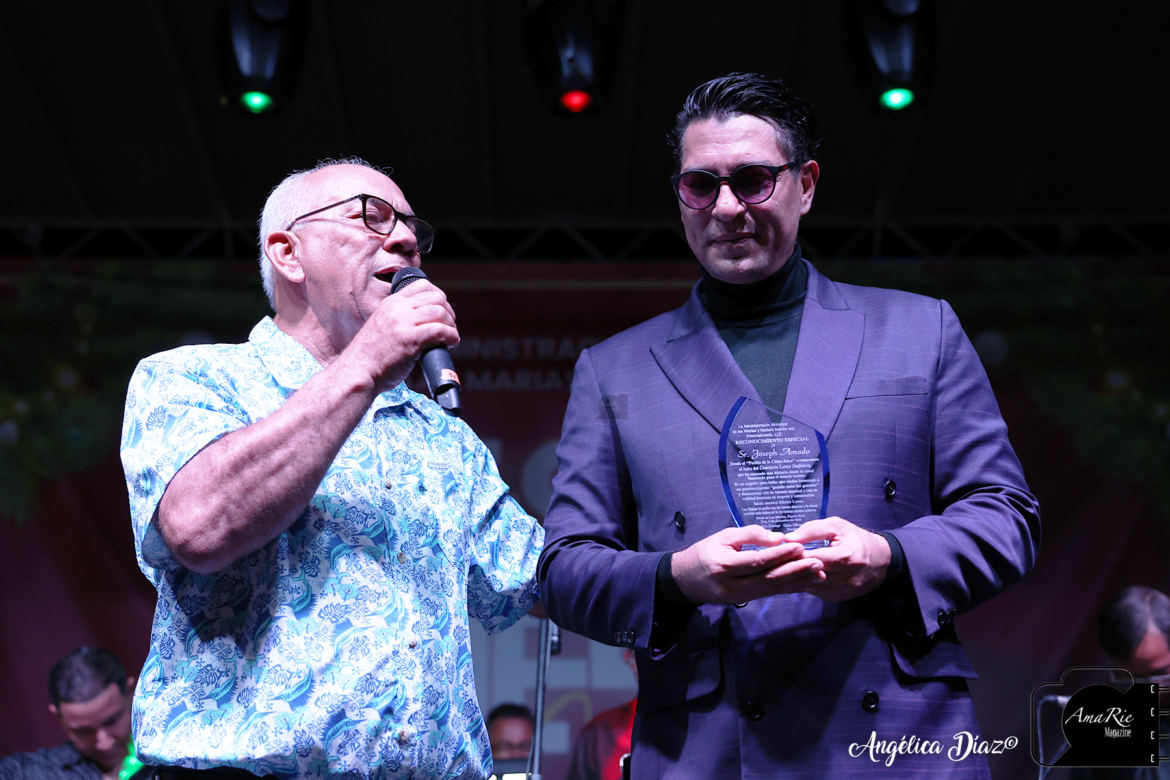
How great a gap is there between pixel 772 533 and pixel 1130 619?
3695 mm

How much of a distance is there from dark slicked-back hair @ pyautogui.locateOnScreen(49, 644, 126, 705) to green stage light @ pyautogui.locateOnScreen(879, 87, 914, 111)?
12.4 feet

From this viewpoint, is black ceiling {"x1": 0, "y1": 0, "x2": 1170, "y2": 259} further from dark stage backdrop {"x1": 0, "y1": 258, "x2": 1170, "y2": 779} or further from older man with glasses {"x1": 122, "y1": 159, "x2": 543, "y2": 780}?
older man with glasses {"x1": 122, "y1": 159, "x2": 543, "y2": 780}

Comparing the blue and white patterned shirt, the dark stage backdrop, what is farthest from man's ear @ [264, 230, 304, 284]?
the dark stage backdrop

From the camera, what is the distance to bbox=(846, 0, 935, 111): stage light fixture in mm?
3342

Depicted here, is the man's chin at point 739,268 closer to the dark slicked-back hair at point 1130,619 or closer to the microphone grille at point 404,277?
the microphone grille at point 404,277

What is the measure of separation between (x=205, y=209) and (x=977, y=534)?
13.9 feet

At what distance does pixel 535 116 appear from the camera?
453 centimetres

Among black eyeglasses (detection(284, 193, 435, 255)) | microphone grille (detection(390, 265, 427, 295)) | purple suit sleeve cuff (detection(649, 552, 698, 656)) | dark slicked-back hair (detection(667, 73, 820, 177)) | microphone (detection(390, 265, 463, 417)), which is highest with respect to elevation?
dark slicked-back hair (detection(667, 73, 820, 177))

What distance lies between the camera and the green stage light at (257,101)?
11.0ft

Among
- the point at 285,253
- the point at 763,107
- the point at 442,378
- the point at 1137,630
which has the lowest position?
the point at 1137,630

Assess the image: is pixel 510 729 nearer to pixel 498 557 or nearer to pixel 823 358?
pixel 498 557

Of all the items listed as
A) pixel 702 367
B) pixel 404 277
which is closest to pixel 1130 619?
pixel 702 367

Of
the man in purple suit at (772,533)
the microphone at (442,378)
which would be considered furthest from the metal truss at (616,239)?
the microphone at (442,378)

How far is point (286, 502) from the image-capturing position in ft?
4.81
